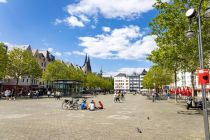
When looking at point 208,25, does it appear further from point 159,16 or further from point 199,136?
point 199,136

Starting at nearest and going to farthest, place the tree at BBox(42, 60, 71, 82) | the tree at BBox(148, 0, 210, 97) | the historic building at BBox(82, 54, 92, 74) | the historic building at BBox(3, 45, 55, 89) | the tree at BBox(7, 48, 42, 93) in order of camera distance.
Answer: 1. the tree at BBox(148, 0, 210, 97)
2. the tree at BBox(7, 48, 42, 93)
3. the historic building at BBox(3, 45, 55, 89)
4. the tree at BBox(42, 60, 71, 82)
5. the historic building at BBox(82, 54, 92, 74)

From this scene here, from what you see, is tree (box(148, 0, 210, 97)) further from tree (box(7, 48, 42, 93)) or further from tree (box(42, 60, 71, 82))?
tree (box(42, 60, 71, 82))

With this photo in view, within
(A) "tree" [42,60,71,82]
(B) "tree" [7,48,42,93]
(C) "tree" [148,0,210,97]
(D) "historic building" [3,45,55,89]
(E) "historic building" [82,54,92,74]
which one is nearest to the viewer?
(C) "tree" [148,0,210,97]

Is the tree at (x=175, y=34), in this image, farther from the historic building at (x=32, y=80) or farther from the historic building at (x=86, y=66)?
the historic building at (x=86, y=66)

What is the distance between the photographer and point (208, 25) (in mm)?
20188

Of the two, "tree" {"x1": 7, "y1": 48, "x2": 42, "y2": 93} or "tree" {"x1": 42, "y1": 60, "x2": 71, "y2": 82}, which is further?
"tree" {"x1": 42, "y1": 60, "x2": 71, "y2": 82}

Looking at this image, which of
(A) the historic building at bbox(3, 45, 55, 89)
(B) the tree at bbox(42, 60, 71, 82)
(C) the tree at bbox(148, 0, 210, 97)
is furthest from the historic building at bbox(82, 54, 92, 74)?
(C) the tree at bbox(148, 0, 210, 97)

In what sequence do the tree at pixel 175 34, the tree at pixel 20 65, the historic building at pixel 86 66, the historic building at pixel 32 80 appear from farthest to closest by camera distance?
1. the historic building at pixel 86 66
2. the historic building at pixel 32 80
3. the tree at pixel 20 65
4. the tree at pixel 175 34

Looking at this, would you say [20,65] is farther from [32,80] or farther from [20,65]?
[32,80]

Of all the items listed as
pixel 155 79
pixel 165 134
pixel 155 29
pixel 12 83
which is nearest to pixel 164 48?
pixel 155 29

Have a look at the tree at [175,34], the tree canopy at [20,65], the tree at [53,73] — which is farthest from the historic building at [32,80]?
the tree at [175,34]

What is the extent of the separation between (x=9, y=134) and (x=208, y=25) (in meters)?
16.4

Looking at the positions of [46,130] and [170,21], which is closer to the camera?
[46,130]

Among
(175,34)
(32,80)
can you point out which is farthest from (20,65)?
(175,34)
